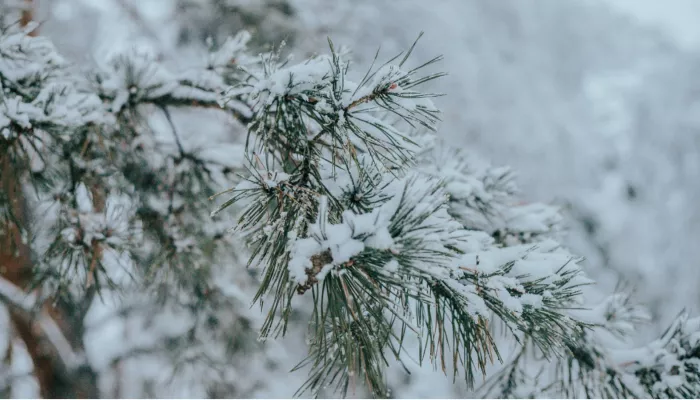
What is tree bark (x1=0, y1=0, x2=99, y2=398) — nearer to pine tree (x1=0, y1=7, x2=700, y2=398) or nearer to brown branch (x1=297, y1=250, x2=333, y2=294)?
pine tree (x1=0, y1=7, x2=700, y2=398)

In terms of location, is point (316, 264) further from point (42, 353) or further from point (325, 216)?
point (42, 353)

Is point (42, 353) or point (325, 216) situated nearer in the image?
point (325, 216)

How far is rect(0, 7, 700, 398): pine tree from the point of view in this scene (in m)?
0.70

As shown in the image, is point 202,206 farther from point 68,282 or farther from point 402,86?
point 402,86

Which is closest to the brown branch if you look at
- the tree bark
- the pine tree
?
the pine tree

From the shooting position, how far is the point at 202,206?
1.46m

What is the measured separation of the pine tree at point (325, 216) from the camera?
0.70m

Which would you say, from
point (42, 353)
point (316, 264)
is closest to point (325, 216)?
point (316, 264)

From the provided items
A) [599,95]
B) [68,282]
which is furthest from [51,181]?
[599,95]

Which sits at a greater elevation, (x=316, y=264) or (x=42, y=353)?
(x=42, y=353)

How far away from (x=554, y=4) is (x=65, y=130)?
8755 millimetres

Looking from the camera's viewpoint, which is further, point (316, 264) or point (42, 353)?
point (42, 353)

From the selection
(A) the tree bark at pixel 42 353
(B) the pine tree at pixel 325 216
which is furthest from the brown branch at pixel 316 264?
(A) the tree bark at pixel 42 353

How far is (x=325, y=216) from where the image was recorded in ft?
2.14
